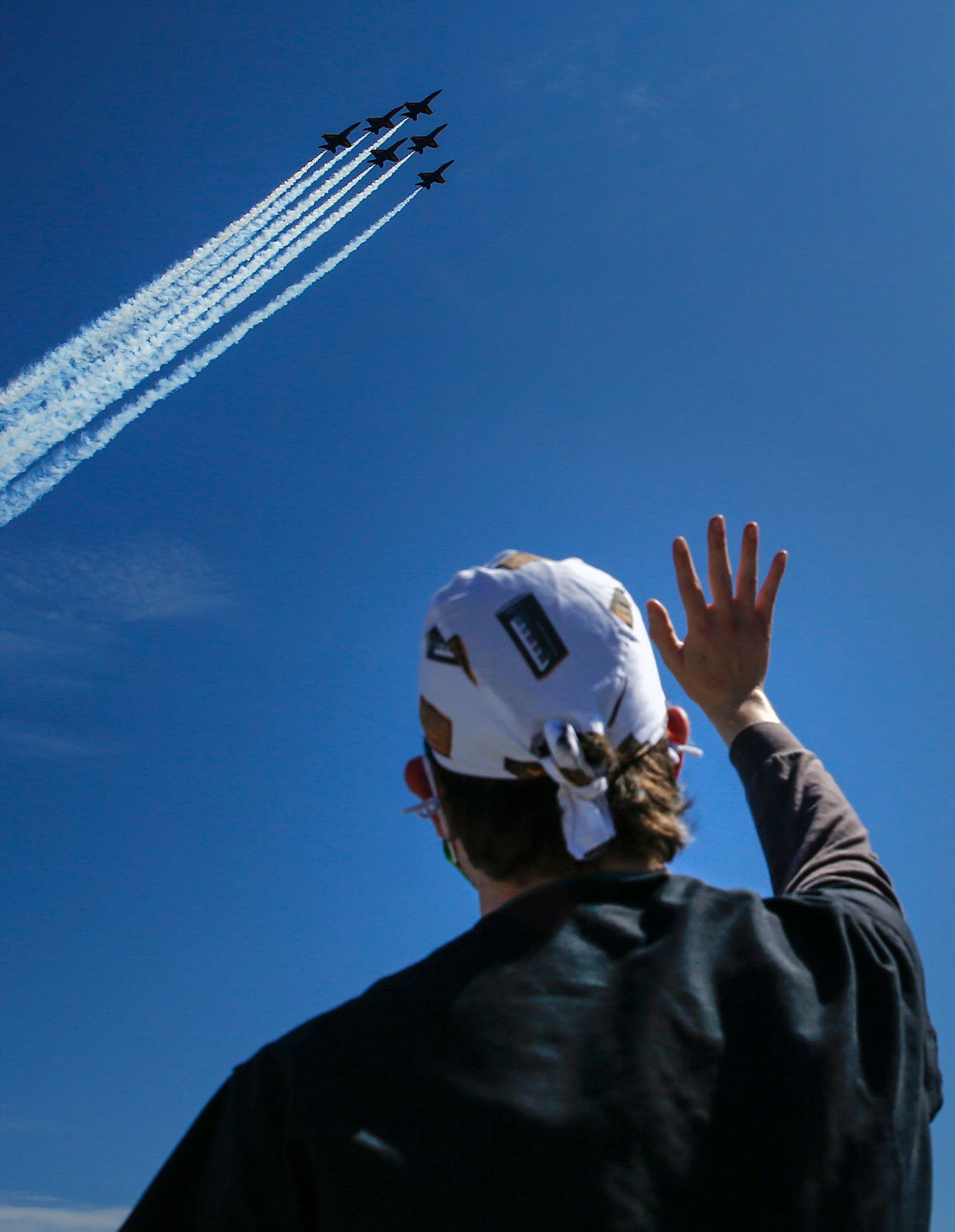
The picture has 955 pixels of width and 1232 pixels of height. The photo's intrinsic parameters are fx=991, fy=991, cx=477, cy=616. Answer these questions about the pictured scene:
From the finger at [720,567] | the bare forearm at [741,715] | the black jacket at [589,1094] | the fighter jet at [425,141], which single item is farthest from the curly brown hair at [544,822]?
the fighter jet at [425,141]

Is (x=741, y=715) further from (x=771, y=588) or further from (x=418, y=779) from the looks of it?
(x=418, y=779)

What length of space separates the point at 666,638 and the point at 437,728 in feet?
5.85

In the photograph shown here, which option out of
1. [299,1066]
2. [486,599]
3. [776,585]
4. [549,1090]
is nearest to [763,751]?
[776,585]

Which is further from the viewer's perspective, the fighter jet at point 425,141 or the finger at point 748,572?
the fighter jet at point 425,141

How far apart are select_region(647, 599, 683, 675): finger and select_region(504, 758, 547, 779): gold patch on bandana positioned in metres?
1.70

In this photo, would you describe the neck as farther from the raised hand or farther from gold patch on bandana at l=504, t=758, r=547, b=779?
the raised hand

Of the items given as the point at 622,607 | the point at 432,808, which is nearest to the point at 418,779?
the point at 432,808

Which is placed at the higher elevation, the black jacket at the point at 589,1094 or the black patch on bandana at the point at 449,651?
the black patch on bandana at the point at 449,651

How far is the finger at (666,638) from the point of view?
4.74 metres

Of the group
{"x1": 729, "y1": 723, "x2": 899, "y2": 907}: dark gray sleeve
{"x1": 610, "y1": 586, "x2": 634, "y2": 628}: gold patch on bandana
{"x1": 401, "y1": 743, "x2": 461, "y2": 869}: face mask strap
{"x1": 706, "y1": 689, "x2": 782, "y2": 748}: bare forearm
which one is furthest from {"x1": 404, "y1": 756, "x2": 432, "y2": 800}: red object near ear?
{"x1": 706, "y1": 689, "x2": 782, "y2": 748}: bare forearm

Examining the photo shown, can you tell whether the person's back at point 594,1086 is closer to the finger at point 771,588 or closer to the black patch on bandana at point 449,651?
the black patch on bandana at point 449,651

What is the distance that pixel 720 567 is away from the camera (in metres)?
4.70

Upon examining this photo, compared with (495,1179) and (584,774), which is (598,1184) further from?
(584,774)

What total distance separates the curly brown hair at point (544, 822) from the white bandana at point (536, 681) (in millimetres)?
52
